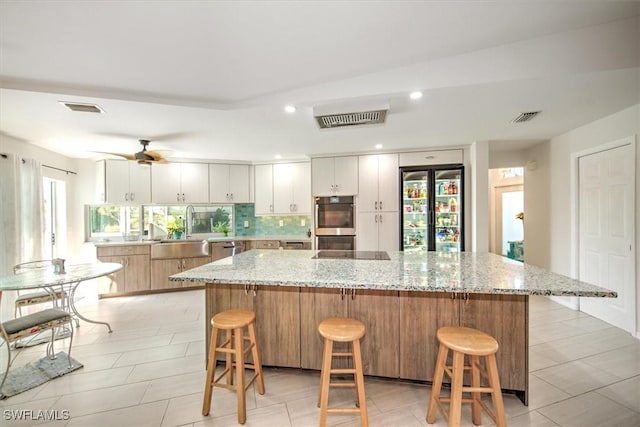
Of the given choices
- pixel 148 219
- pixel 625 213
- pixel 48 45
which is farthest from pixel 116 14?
pixel 625 213

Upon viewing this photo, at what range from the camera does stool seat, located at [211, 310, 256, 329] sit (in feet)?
5.46

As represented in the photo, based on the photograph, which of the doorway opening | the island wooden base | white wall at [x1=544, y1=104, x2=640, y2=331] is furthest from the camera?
the doorway opening

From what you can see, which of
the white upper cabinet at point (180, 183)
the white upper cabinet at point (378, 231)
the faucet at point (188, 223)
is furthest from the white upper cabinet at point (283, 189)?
the faucet at point (188, 223)

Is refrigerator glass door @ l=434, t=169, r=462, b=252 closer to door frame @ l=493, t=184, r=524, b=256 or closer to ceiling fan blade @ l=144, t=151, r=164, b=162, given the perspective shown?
ceiling fan blade @ l=144, t=151, r=164, b=162

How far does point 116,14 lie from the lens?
146 cm

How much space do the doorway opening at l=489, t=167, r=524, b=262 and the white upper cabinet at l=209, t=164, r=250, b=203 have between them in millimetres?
6154

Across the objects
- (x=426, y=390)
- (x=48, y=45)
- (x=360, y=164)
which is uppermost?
(x=48, y=45)

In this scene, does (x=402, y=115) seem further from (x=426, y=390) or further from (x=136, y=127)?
(x=136, y=127)

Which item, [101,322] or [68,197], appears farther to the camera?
[68,197]

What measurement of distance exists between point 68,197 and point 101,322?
2617 millimetres

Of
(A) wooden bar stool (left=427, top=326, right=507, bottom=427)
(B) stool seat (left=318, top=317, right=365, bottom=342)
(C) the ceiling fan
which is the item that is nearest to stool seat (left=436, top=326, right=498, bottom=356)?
(A) wooden bar stool (left=427, top=326, right=507, bottom=427)

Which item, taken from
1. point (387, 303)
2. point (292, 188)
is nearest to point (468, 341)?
point (387, 303)

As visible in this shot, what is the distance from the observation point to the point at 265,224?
207 inches

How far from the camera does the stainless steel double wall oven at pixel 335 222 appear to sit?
169 inches
